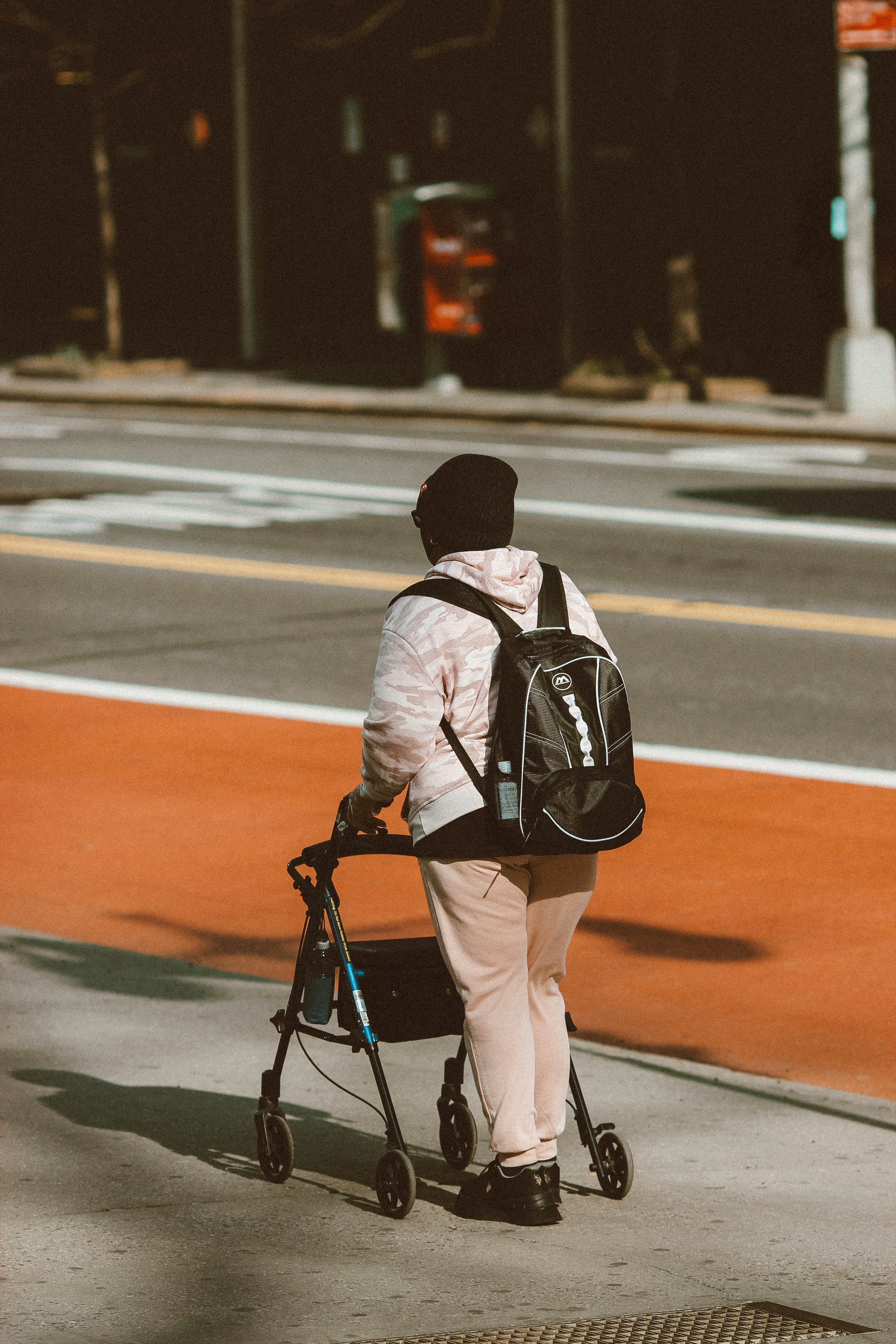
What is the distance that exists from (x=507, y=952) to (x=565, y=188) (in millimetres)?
24686

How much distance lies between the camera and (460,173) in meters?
28.7

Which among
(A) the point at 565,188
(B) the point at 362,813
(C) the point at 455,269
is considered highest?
(A) the point at 565,188

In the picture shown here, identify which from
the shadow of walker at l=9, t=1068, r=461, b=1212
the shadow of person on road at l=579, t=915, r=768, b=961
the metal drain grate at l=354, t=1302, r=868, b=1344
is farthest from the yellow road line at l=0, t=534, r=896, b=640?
the metal drain grate at l=354, t=1302, r=868, b=1344

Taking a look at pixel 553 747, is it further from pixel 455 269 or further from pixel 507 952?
pixel 455 269

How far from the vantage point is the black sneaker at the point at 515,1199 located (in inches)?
193

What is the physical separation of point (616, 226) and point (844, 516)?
14.6 meters

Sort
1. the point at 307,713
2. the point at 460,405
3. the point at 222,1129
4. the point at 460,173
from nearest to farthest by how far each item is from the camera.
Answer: the point at 222,1129 < the point at 307,713 < the point at 460,405 < the point at 460,173

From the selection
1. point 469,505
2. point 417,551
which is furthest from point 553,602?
point 417,551

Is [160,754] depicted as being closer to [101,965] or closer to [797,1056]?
[101,965]

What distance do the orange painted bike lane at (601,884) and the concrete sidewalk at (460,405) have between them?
13.6m

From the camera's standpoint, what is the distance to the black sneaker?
4.91m

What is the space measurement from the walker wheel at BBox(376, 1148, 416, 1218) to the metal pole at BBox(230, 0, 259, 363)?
28.6m

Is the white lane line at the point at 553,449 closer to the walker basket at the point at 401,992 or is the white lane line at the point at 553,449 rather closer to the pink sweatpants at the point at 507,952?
the walker basket at the point at 401,992

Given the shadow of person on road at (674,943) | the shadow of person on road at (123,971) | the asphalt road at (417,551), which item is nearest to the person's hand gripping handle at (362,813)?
the shadow of person on road at (123,971)
